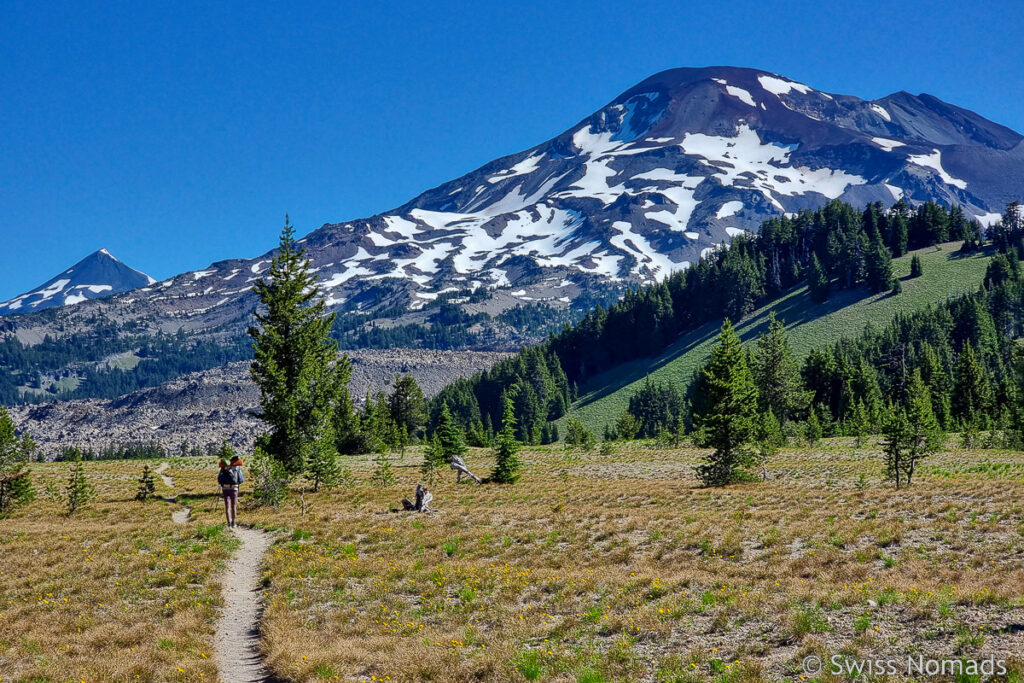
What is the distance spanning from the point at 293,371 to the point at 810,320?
139776 millimetres

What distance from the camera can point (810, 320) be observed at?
486ft

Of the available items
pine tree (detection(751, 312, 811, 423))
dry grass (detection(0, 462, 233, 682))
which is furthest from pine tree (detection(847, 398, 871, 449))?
dry grass (detection(0, 462, 233, 682))

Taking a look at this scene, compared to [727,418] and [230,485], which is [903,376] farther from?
[230,485]

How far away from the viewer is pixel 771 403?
7938cm

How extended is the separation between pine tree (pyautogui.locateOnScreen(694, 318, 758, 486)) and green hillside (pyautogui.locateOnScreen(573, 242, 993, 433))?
330 feet

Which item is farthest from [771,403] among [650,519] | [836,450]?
[650,519]

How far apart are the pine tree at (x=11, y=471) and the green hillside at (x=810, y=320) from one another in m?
118

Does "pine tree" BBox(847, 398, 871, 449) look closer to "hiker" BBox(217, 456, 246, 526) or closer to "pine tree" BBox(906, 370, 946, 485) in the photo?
"pine tree" BBox(906, 370, 946, 485)

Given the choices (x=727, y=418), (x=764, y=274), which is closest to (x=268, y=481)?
(x=727, y=418)

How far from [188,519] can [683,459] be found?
1790 inches

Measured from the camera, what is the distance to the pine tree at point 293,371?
31.9 meters

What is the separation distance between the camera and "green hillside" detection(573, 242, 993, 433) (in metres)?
138

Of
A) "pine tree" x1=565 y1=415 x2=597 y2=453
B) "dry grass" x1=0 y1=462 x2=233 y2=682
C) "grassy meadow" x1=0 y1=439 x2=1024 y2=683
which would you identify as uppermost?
"dry grass" x1=0 y1=462 x2=233 y2=682

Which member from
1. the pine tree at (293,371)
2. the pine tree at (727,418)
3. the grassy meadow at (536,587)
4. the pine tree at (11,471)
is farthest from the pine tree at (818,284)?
the pine tree at (11,471)
